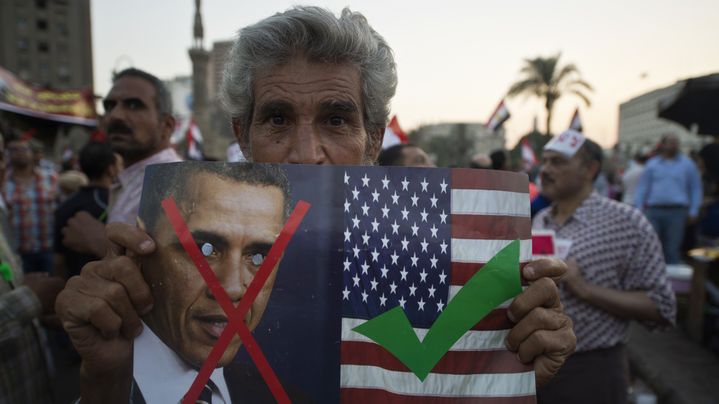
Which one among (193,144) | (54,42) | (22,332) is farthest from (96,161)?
(54,42)

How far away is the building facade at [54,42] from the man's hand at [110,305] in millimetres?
73504

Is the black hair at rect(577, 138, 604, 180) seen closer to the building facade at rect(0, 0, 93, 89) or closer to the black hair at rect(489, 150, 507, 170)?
the black hair at rect(489, 150, 507, 170)

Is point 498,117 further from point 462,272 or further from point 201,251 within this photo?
point 201,251

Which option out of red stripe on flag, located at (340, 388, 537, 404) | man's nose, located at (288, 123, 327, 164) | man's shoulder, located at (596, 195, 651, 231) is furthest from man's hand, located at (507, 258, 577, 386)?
man's shoulder, located at (596, 195, 651, 231)

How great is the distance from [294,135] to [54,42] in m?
78.1

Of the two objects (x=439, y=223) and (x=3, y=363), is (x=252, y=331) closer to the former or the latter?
(x=439, y=223)

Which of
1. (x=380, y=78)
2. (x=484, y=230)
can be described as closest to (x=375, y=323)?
(x=484, y=230)

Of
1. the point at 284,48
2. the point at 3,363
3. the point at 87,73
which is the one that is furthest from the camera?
the point at 87,73

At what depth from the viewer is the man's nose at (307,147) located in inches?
57.3

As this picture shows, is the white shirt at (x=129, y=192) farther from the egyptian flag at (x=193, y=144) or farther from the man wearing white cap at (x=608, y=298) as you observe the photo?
the egyptian flag at (x=193, y=144)

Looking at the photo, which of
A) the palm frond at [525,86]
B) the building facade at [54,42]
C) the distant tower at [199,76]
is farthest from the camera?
the building facade at [54,42]

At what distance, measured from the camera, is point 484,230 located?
1.17 m

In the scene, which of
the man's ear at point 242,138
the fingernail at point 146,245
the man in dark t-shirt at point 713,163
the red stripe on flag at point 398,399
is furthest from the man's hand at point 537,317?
the man in dark t-shirt at point 713,163

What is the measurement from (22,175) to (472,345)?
271 inches
